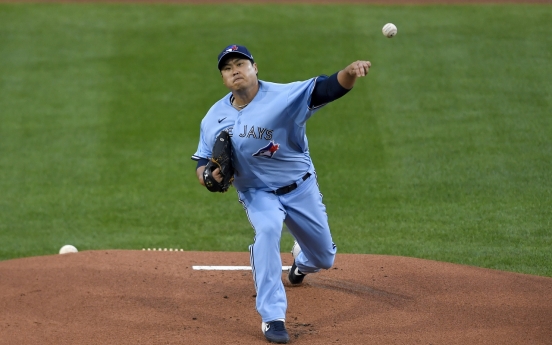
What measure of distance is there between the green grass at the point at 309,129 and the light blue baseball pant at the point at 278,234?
2051 millimetres

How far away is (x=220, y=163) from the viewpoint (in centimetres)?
510

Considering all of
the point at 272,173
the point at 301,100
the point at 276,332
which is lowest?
the point at 276,332

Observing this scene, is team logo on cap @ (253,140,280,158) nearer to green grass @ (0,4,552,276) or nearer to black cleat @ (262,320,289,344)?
black cleat @ (262,320,289,344)

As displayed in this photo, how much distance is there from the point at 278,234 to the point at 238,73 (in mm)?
1097

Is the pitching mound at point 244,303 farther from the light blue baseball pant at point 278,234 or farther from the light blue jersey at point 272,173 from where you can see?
the light blue jersey at point 272,173

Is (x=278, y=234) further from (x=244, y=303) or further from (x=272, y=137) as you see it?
(x=244, y=303)

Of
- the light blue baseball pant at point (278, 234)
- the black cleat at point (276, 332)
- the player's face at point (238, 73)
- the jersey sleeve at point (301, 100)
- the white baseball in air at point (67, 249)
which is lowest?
the black cleat at point (276, 332)

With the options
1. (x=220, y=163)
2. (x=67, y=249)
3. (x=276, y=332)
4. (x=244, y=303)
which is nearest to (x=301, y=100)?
(x=220, y=163)

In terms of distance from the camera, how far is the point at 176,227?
27.7 feet

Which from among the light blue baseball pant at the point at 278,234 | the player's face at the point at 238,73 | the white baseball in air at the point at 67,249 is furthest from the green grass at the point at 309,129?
the player's face at the point at 238,73

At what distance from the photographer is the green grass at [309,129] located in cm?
819

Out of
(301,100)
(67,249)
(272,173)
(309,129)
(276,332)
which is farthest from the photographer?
(309,129)

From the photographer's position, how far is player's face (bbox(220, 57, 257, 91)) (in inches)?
205

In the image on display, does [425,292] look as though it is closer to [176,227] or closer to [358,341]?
[358,341]
